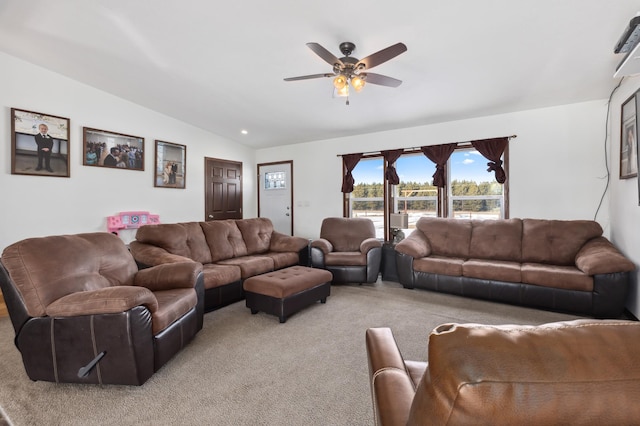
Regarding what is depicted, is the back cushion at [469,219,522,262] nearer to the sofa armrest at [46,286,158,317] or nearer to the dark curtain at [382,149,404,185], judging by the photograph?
the dark curtain at [382,149,404,185]

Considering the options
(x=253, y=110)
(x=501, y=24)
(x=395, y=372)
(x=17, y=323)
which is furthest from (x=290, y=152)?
(x=395, y=372)

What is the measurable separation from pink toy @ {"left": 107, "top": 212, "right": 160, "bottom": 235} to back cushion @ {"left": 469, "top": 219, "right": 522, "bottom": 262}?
195 inches

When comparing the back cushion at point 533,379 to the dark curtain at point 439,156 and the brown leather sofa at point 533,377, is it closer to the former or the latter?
the brown leather sofa at point 533,377

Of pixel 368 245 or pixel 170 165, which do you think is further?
pixel 170 165

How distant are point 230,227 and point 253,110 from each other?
190 centimetres

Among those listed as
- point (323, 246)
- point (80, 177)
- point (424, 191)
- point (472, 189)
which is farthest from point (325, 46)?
point (80, 177)

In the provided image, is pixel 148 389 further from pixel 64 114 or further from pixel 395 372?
pixel 64 114

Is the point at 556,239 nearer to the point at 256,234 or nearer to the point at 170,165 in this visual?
the point at 256,234

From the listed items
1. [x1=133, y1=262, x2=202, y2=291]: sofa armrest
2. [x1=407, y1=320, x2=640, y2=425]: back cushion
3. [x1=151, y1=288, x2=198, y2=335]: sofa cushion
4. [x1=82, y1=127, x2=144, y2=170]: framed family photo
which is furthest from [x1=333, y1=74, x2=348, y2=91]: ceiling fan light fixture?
[x1=82, y1=127, x2=144, y2=170]: framed family photo

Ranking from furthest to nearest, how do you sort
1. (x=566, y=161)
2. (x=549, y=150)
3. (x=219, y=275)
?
1. (x=549, y=150)
2. (x=566, y=161)
3. (x=219, y=275)

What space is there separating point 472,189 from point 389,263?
1807 mm

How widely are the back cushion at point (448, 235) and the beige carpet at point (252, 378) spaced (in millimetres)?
1098

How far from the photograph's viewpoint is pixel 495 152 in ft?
14.6

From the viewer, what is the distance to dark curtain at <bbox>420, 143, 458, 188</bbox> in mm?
4836
